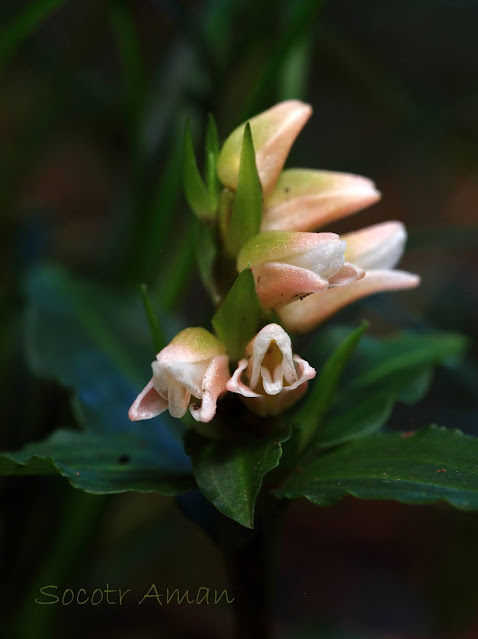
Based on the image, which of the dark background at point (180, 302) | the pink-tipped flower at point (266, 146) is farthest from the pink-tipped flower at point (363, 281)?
the dark background at point (180, 302)

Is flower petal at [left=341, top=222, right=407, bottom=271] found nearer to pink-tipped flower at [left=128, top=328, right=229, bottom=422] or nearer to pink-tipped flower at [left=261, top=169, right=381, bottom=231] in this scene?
pink-tipped flower at [left=261, top=169, right=381, bottom=231]

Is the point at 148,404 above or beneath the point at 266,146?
beneath

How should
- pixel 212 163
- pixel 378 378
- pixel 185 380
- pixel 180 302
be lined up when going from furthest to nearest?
pixel 180 302 < pixel 378 378 < pixel 212 163 < pixel 185 380

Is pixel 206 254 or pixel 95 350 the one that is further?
pixel 95 350

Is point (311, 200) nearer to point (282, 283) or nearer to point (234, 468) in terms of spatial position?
point (282, 283)

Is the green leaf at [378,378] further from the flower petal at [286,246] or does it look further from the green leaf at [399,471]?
the flower petal at [286,246]

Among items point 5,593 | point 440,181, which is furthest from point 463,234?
point 440,181

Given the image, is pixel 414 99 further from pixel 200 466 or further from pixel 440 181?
pixel 200 466

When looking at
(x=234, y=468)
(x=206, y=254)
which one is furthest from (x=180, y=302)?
(x=234, y=468)
